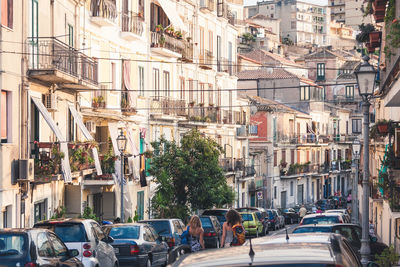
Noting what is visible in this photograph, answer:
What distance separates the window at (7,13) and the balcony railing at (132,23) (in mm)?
13047

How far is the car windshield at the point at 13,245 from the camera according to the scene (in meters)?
13.5

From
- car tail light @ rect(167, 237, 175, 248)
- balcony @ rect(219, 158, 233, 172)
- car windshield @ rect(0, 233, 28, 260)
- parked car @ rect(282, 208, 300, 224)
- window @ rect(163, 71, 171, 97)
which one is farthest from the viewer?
parked car @ rect(282, 208, 300, 224)

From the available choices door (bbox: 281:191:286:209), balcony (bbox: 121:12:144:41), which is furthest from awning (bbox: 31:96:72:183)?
door (bbox: 281:191:286:209)

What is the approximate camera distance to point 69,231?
17922 mm

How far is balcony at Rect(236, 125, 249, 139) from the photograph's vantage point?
62406 mm

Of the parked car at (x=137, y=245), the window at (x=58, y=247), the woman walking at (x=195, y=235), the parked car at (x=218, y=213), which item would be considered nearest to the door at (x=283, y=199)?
the parked car at (x=218, y=213)

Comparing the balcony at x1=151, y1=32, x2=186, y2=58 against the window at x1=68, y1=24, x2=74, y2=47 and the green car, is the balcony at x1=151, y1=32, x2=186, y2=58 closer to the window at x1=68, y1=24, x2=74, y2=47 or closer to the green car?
the green car

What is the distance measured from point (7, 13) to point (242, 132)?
1604 inches

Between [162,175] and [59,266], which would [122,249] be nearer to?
[59,266]

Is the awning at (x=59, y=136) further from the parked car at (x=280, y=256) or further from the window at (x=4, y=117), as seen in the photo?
the parked car at (x=280, y=256)

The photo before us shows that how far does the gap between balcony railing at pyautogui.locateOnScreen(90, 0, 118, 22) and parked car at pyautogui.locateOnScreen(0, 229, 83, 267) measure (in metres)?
19.1

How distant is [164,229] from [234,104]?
3523 centimetres

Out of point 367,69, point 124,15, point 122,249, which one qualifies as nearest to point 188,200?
point 124,15

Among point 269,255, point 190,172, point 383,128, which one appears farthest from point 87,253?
point 190,172
